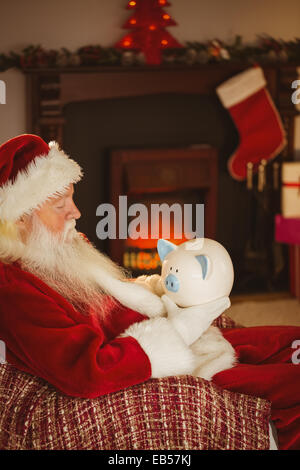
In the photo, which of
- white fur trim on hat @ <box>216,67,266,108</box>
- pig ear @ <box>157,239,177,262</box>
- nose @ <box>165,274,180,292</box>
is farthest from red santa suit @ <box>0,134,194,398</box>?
white fur trim on hat @ <box>216,67,266,108</box>

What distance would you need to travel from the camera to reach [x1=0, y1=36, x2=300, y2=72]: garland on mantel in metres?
3.69

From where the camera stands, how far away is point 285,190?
4.03m

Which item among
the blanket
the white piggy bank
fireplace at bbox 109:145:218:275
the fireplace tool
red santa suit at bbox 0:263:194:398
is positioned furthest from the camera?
the fireplace tool

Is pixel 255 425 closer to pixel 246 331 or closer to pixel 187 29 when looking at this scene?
pixel 246 331

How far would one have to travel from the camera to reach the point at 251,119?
13.5ft

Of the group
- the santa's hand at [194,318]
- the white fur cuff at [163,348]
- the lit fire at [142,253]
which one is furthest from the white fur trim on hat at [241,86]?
the white fur cuff at [163,348]

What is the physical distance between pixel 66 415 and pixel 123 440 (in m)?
0.15

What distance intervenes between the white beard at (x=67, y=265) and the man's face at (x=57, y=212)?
14 mm

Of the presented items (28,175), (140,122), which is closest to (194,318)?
(28,175)

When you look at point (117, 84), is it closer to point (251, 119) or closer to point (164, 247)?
point (251, 119)

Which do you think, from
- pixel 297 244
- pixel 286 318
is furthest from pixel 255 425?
pixel 297 244

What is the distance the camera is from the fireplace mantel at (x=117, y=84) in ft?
12.4

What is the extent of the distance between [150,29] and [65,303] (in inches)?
95.7

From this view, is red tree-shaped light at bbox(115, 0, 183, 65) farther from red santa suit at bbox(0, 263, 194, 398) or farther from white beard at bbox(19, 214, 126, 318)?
red santa suit at bbox(0, 263, 194, 398)
